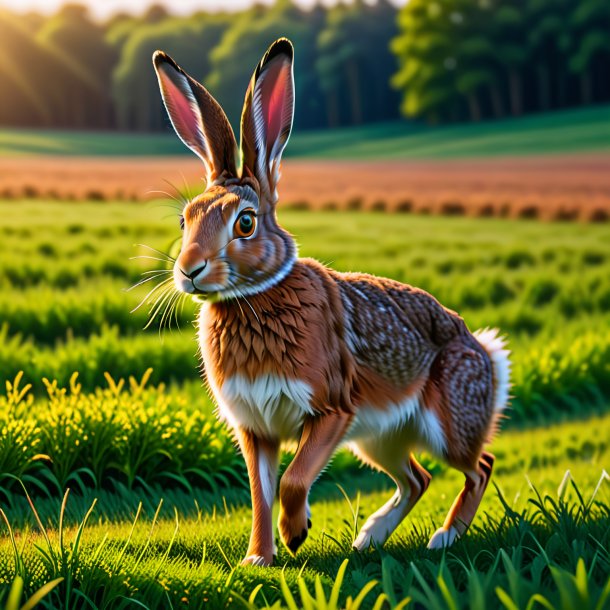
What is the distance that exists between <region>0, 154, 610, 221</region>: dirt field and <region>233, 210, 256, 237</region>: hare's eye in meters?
8.98

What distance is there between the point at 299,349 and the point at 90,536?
5.32ft

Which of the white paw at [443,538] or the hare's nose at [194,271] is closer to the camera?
the hare's nose at [194,271]

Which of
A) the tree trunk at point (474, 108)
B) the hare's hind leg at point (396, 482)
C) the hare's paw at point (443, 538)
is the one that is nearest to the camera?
the hare's paw at point (443, 538)

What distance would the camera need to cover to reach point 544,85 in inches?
1582

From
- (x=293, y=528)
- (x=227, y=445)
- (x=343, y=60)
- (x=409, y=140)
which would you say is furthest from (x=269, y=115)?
(x=343, y=60)

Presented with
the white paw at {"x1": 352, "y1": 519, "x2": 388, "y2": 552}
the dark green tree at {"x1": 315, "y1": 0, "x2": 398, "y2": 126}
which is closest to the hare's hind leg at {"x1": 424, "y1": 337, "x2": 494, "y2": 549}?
the white paw at {"x1": 352, "y1": 519, "x2": 388, "y2": 552}

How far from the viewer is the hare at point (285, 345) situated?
3.66 meters

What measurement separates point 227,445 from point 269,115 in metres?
2.85

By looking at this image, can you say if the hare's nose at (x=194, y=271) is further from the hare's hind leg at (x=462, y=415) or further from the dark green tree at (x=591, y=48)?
the dark green tree at (x=591, y=48)

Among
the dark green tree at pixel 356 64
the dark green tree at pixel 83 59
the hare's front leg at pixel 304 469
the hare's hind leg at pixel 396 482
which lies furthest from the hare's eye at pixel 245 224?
the dark green tree at pixel 83 59

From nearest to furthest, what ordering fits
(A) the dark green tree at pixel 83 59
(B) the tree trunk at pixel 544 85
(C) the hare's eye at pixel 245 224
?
1. (C) the hare's eye at pixel 245 224
2. (B) the tree trunk at pixel 544 85
3. (A) the dark green tree at pixel 83 59

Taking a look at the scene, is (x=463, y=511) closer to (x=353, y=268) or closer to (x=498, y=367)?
(x=498, y=367)

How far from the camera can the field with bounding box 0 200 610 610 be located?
3.57 metres

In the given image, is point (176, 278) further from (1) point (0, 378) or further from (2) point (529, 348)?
(2) point (529, 348)
